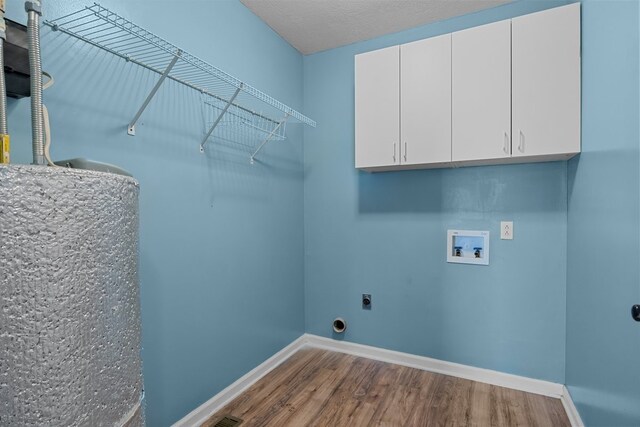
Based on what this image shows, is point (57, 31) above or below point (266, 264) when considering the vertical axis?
above

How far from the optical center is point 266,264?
2.25 m

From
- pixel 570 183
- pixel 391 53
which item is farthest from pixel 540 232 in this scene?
pixel 391 53

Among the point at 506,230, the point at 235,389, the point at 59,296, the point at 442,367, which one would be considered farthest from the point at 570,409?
the point at 59,296

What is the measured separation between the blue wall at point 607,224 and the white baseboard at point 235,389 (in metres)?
1.83

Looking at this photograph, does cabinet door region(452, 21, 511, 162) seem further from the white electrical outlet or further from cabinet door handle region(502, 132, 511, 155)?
the white electrical outlet

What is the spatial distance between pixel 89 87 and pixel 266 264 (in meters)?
1.44

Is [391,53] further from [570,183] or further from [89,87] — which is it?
[89,87]

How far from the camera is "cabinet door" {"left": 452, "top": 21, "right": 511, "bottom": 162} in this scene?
179 cm

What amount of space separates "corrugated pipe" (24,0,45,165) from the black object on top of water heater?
16cm

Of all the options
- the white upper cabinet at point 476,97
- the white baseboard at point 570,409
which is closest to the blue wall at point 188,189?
the white upper cabinet at point 476,97

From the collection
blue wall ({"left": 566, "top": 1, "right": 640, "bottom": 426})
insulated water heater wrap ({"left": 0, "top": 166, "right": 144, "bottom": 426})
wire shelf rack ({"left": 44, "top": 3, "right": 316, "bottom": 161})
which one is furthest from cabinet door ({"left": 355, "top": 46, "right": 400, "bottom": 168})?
insulated water heater wrap ({"left": 0, "top": 166, "right": 144, "bottom": 426})

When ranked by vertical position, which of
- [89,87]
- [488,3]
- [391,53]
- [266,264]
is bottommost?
[266,264]

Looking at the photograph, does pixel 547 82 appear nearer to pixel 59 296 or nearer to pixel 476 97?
pixel 476 97

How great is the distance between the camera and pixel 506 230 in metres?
2.07
